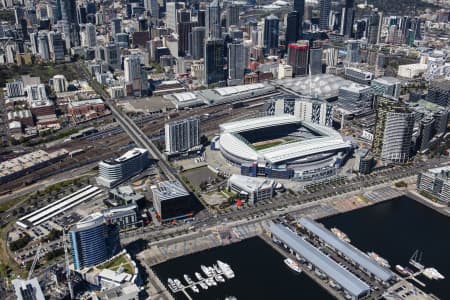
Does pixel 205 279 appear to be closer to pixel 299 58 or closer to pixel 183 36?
pixel 299 58

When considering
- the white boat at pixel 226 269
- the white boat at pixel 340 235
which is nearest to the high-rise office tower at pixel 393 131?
the white boat at pixel 340 235

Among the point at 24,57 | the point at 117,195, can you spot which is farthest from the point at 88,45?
the point at 117,195

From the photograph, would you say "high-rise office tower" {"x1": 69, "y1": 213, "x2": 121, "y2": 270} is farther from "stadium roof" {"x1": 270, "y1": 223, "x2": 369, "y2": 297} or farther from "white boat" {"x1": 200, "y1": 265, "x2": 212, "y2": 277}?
"stadium roof" {"x1": 270, "y1": 223, "x2": 369, "y2": 297}

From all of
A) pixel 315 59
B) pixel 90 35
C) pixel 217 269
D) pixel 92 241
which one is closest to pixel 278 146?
pixel 217 269

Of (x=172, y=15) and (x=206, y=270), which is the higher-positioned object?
(x=172, y=15)

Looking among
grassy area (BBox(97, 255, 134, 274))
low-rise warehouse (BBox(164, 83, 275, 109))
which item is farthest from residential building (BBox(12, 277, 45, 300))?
low-rise warehouse (BBox(164, 83, 275, 109))

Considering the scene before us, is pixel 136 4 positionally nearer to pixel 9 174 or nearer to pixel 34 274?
pixel 9 174
